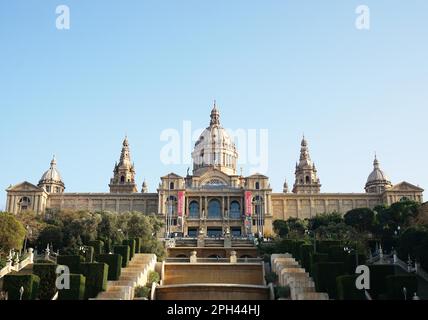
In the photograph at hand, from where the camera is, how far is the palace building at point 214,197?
305ft

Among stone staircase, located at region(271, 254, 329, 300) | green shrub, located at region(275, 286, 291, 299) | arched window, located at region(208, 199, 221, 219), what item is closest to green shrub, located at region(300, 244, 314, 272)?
stone staircase, located at region(271, 254, 329, 300)

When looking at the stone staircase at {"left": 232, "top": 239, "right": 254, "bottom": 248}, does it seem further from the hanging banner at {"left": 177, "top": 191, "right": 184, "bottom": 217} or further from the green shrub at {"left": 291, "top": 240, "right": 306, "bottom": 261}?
the hanging banner at {"left": 177, "top": 191, "right": 184, "bottom": 217}

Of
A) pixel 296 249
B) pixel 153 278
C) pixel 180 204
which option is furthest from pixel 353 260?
pixel 180 204

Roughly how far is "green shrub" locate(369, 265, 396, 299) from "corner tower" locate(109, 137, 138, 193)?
83.1 metres

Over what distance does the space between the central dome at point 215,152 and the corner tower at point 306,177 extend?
12.5 metres

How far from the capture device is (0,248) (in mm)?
50781

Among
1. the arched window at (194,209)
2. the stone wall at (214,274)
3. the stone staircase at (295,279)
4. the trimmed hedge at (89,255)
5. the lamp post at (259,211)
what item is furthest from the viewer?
the arched window at (194,209)

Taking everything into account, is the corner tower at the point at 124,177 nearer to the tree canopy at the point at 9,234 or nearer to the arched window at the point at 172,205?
the arched window at the point at 172,205

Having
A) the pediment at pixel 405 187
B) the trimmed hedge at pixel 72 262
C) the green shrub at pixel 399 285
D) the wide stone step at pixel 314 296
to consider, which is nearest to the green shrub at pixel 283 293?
the wide stone step at pixel 314 296

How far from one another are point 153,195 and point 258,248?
149 ft

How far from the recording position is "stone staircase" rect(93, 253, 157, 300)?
29773 mm
